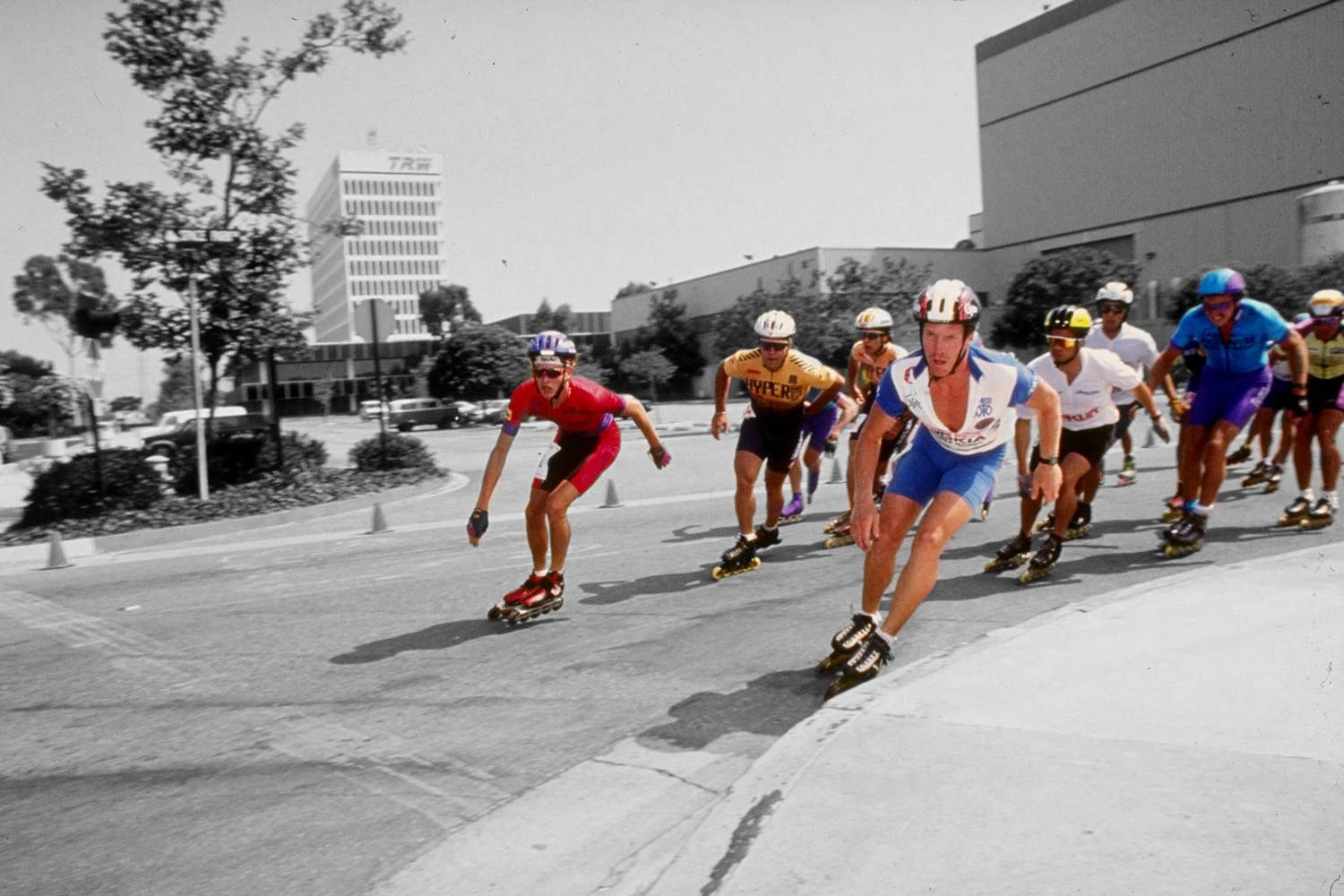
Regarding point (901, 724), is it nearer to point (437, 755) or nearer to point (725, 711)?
point (725, 711)

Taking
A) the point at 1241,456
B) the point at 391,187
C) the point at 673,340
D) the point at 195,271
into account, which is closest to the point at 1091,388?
the point at 1241,456

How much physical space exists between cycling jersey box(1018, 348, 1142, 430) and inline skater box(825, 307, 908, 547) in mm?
1437

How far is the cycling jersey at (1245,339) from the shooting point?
319 inches

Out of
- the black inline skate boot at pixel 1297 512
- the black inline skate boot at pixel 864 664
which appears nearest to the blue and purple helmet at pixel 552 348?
the black inline skate boot at pixel 864 664

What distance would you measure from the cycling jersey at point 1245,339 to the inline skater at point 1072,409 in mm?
568

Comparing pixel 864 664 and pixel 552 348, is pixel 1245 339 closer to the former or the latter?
pixel 864 664

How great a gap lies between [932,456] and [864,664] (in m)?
1.07

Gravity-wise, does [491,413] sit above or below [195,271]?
below

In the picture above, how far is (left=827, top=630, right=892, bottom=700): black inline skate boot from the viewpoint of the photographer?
4918 millimetres

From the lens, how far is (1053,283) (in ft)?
207

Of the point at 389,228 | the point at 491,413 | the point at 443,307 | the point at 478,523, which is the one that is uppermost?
the point at 389,228

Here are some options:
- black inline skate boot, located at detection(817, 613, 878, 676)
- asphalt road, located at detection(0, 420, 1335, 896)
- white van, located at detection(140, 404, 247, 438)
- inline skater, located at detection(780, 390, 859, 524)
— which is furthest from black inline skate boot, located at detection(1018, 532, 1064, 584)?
white van, located at detection(140, 404, 247, 438)

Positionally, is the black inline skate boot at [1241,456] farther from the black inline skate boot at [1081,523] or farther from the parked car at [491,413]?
the parked car at [491,413]

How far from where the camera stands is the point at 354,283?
579 feet
